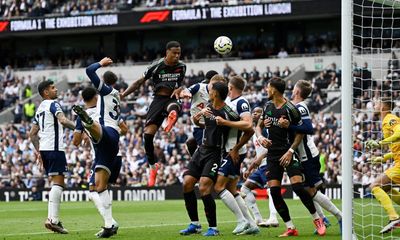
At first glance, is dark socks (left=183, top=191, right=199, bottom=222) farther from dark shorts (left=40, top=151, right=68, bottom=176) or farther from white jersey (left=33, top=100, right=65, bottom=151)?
white jersey (left=33, top=100, right=65, bottom=151)

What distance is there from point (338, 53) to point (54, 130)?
2767 cm

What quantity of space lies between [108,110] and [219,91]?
1.89m

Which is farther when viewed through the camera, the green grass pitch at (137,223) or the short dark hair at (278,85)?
the green grass pitch at (137,223)

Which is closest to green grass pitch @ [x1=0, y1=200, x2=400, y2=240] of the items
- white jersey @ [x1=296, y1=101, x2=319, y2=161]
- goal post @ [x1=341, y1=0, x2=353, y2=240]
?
white jersey @ [x1=296, y1=101, x2=319, y2=161]

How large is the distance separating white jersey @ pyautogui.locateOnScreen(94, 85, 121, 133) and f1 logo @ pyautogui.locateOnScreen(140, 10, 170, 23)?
99.2 feet

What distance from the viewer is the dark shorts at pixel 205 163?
13570 millimetres

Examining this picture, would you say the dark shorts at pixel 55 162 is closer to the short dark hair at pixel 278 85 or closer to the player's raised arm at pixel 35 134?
the player's raised arm at pixel 35 134

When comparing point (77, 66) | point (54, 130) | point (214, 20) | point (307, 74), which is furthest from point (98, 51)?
point (54, 130)

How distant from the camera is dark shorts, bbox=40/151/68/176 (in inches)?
591

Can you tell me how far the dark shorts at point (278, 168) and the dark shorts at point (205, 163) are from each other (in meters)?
0.80

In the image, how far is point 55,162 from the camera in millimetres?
15016

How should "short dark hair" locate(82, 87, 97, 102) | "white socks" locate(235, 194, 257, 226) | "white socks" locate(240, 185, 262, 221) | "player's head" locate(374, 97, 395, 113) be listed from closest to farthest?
"white socks" locate(235, 194, 257, 226) < "player's head" locate(374, 97, 395, 113) < "short dark hair" locate(82, 87, 97, 102) < "white socks" locate(240, 185, 262, 221)

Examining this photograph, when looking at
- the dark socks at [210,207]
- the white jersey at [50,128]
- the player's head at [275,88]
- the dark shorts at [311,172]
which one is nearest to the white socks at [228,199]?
the dark socks at [210,207]

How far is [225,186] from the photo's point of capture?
13.9 m
